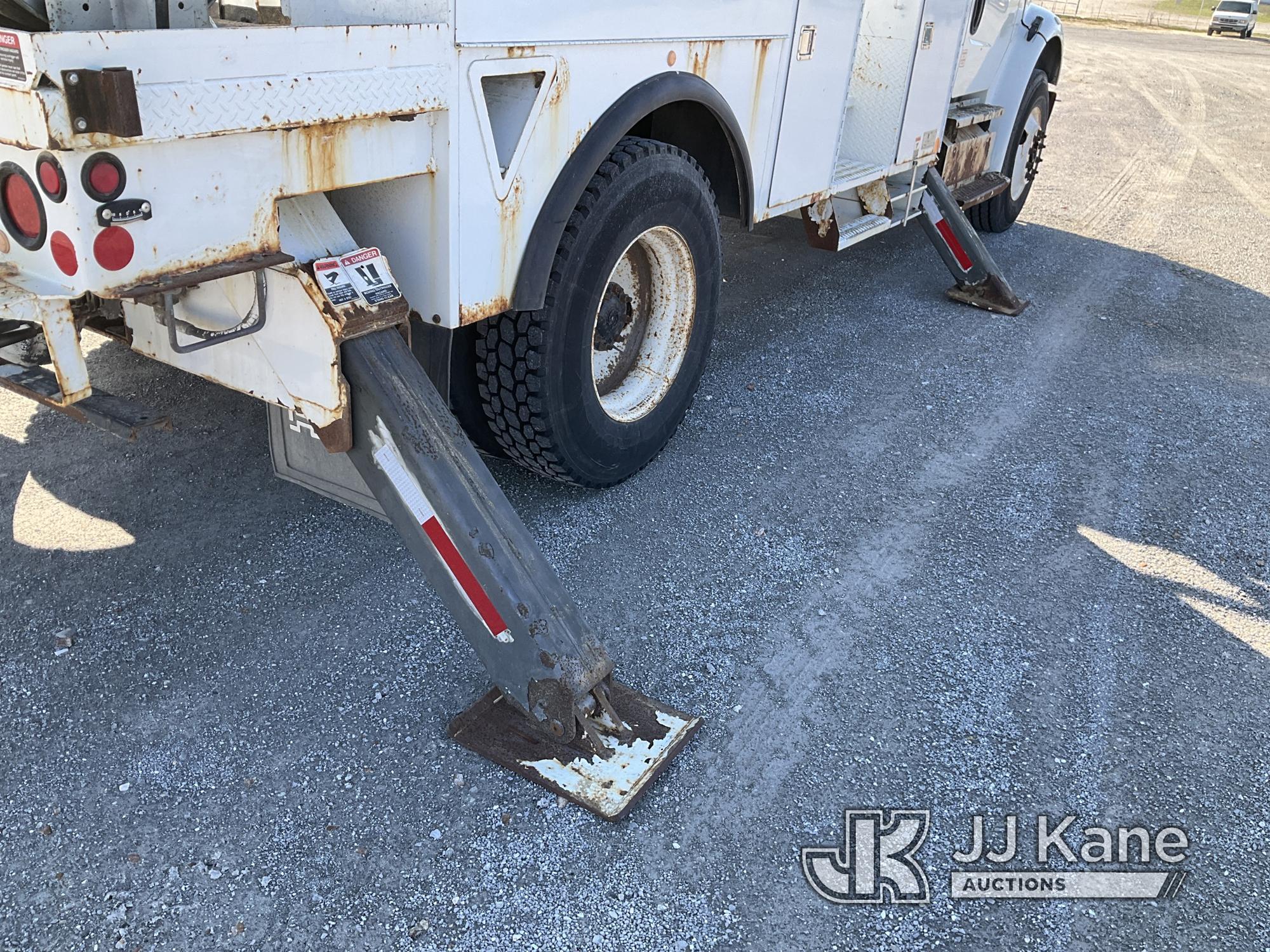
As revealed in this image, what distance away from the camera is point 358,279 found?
93.9 inches

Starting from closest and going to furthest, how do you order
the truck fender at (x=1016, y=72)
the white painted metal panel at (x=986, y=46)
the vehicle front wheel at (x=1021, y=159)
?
the white painted metal panel at (x=986, y=46)
the truck fender at (x=1016, y=72)
the vehicle front wheel at (x=1021, y=159)

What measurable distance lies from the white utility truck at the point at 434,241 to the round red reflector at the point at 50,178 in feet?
0.04

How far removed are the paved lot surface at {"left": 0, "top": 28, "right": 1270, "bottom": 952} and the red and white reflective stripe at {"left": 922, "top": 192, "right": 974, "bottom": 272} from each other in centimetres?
122

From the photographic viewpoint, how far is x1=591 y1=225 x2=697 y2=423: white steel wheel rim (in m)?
3.59

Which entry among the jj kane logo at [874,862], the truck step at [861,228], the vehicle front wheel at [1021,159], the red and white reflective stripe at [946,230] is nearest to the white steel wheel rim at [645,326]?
the truck step at [861,228]

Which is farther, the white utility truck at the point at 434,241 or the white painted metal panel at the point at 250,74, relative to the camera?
the white utility truck at the point at 434,241

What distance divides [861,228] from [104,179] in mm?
3996

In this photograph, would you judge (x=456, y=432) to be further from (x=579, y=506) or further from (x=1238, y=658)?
(x=1238, y=658)

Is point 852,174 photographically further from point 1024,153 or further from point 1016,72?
point 1024,153

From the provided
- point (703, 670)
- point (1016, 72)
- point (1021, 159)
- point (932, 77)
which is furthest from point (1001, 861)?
point (1021, 159)

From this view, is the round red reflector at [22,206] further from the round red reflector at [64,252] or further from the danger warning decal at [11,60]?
the danger warning decal at [11,60]

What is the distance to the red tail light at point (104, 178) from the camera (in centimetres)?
186

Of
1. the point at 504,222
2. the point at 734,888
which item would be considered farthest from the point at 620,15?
the point at 734,888

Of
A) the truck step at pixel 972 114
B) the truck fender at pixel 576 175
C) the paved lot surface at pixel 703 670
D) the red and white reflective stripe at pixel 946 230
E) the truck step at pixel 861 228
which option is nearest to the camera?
the paved lot surface at pixel 703 670
